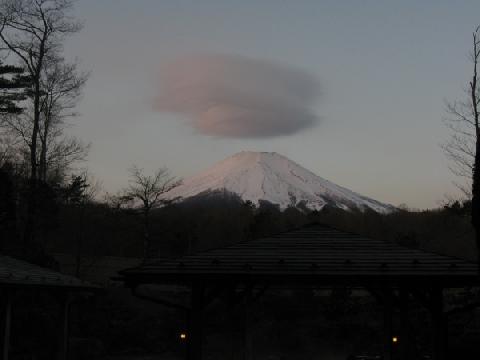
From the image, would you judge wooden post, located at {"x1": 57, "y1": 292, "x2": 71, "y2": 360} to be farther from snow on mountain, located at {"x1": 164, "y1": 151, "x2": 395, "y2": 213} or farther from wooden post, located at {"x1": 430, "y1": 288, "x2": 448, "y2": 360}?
snow on mountain, located at {"x1": 164, "y1": 151, "x2": 395, "y2": 213}

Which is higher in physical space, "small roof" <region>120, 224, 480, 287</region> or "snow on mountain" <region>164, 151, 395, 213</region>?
"snow on mountain" <region>164, 151, 395, 213</region>

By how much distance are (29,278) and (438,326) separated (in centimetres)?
906

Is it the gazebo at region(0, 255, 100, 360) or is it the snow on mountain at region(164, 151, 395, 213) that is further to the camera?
the snow on mountain at region(164, 151, 395, 213)

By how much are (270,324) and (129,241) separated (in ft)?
71.4

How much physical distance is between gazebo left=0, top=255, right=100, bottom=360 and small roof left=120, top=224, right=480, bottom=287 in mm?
3237

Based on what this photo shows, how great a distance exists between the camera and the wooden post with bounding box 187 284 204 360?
11547 mm

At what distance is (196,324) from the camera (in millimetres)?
11602

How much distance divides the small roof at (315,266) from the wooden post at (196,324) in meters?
0.33

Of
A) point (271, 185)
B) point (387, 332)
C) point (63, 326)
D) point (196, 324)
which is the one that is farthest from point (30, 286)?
point (271, 185)

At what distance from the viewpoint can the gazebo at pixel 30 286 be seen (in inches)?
540

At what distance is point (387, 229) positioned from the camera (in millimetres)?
57844

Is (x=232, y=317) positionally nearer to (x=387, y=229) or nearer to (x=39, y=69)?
(x=39, y=69)

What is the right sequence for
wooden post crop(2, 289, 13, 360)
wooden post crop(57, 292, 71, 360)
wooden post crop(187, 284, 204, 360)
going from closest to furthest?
wooden post crop(187, 284, 204, 360) < wooden post crop(2, 289, 13, 360) < wooden post crop(57, 292, 71, 360)

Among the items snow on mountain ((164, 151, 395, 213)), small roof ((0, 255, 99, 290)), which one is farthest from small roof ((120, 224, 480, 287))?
snow on mountain ((164, 151, 395, 213))
